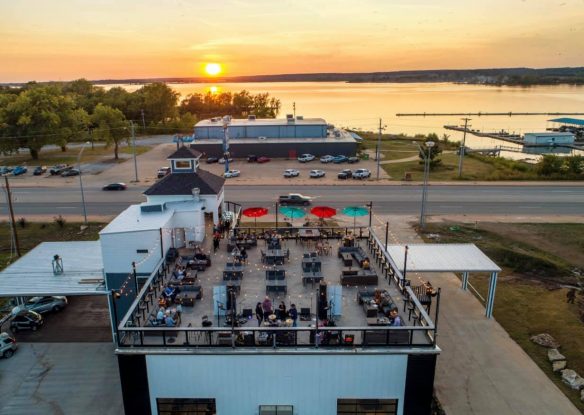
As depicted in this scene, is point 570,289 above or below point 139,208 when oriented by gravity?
below

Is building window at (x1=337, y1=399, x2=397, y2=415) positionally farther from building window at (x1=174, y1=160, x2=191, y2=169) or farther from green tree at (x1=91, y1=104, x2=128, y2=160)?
green tree at (x1=91, y1=104, x2=128, y2=160)

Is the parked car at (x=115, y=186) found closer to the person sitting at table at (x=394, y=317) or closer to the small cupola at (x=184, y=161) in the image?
the small cupola at (x=184, y=161)

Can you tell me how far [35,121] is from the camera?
2704 inches

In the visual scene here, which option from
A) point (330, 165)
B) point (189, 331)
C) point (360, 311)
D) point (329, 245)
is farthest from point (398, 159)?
point (189, 331)

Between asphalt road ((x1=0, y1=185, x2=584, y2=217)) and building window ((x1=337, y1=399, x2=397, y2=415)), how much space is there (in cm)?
2925

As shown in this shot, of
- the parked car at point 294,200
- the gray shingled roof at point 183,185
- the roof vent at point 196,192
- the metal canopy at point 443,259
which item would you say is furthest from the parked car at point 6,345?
the parked car at point 294,200

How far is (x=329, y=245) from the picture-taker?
80.2 ft

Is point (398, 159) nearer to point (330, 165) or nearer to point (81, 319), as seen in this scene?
point (330, 165)

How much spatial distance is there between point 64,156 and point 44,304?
5672 cm

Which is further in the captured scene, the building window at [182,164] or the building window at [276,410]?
the building window at [182,164]

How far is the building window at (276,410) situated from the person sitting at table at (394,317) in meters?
4.76

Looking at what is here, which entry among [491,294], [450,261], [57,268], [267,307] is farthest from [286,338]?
[57,268]

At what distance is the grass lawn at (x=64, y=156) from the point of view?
6896 cm

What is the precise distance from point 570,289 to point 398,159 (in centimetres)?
4469
